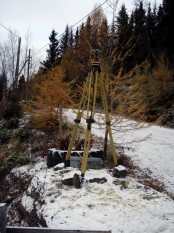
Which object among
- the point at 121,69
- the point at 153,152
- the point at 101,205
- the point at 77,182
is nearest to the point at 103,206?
the point at 101,205

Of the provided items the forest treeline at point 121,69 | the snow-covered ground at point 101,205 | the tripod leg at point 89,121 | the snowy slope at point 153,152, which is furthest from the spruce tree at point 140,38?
the snow-covered ground at point 101,205

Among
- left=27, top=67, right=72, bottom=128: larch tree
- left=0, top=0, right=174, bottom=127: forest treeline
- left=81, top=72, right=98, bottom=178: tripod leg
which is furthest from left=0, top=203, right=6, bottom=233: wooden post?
left=27, top=67, right=72, bottom=128: larch tree

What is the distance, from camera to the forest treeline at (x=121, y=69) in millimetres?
9578

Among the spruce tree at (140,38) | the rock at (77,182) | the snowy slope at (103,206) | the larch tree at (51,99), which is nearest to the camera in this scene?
the snowy slope at (103,206)

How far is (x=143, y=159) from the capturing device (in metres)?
10.9

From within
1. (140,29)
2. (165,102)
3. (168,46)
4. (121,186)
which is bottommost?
(121,186)

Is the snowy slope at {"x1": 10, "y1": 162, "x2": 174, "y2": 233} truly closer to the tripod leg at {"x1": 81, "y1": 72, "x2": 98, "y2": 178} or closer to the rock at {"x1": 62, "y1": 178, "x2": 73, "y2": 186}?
the rock at {"x1": 62, "y1": 178, "x2": 73, "y2": 186}

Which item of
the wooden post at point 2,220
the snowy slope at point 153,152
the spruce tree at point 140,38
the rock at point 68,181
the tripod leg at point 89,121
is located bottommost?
the snowy slope at point 153,152

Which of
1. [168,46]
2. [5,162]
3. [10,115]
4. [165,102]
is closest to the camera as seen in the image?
[5,162]

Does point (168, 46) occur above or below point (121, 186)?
above

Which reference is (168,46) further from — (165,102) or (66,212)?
(66,212)

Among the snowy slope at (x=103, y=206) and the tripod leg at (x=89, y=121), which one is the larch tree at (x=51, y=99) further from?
the snowy slope at (x=103, y=206)

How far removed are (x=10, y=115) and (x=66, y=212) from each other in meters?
14.1

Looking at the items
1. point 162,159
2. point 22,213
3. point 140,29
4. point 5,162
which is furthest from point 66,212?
point 140,29
